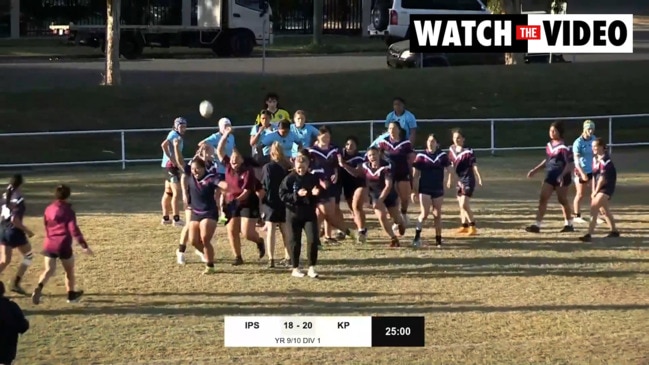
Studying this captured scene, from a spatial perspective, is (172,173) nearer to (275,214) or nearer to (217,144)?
(217,144)

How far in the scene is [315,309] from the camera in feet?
44.0

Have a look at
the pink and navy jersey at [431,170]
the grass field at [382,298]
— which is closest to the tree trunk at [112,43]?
the grass field at [382,298]

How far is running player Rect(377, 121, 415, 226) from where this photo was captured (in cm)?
1702

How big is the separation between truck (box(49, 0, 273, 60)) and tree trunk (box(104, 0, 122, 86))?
9441 mm

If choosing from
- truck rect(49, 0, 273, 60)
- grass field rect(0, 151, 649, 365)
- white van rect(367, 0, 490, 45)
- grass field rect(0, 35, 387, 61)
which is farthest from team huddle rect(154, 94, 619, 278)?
grass field rect(0, 35, 387, 61)

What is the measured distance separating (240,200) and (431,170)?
2.94m

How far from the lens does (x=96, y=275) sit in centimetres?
1512

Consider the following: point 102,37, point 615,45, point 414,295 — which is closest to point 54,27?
point 102,37

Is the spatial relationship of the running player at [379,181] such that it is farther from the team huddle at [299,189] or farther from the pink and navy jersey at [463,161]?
the pink and navy jersey at [463,161]

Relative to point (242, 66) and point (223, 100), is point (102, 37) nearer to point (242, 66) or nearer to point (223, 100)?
point (242, 66)

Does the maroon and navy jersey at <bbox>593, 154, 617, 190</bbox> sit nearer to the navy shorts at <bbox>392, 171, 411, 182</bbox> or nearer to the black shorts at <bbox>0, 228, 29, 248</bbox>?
the navy shorts at <bbox>392, 171, 411, 182</bbox>

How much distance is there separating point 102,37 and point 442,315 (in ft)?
99.5

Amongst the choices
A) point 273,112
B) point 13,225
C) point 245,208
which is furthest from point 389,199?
point 13,225

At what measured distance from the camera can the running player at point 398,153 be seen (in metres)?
17.0
